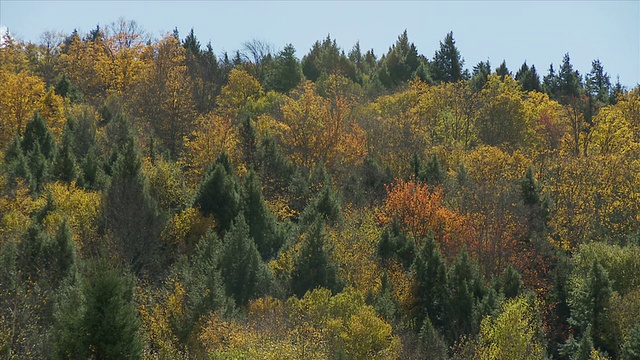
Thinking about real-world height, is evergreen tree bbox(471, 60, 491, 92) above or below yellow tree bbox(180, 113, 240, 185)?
above

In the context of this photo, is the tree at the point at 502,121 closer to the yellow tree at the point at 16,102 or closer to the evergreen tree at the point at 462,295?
the evergreen tree at the point at 462,295

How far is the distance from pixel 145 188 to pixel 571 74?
71.5 metres

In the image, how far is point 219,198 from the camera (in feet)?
158

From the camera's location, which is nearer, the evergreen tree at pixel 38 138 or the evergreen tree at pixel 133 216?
the evergreen tree at pixel 133 216

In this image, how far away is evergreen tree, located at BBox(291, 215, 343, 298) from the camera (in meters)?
41.3

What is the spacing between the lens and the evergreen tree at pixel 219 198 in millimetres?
48000

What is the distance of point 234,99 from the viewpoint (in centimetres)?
8556

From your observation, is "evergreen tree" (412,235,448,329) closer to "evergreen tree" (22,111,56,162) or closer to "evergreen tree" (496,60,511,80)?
"evergreen tree" (22,111,56,162)

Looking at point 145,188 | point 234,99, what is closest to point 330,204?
point 145,188

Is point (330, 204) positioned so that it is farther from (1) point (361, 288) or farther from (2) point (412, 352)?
(2) point (412, 352)

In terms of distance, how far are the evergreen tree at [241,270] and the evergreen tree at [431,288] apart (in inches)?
371

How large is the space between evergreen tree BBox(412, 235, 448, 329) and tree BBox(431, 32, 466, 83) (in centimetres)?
5411

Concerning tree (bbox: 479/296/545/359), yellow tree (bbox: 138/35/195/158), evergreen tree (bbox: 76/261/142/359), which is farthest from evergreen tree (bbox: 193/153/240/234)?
evergreen tree (bbox: 76/261/142/359)

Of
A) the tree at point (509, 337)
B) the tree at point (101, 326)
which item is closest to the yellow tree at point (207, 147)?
the tree at point (509, 337)
